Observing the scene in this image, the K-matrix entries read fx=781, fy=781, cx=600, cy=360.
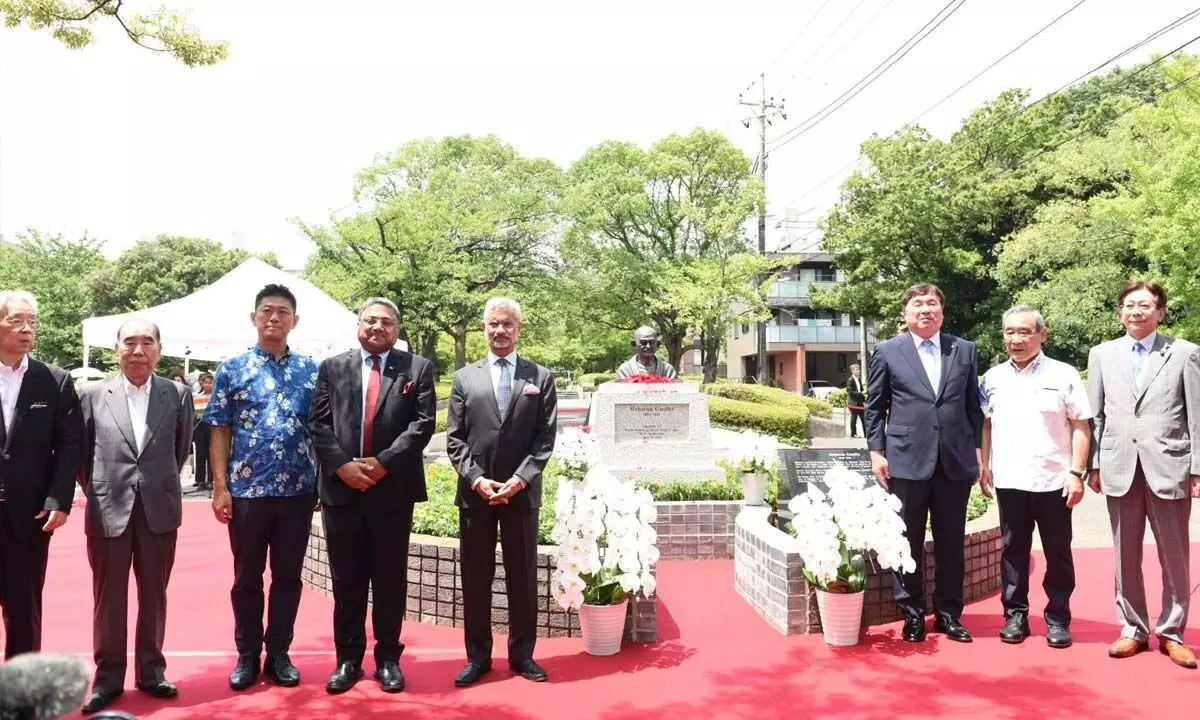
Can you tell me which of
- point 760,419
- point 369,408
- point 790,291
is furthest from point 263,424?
point 790,291

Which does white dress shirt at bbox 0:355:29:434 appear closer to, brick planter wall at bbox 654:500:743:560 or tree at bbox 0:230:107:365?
brick planter wall at bbox 654:500:743:560

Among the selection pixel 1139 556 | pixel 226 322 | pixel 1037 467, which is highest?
pixel 226 322

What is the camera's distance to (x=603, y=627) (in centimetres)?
429

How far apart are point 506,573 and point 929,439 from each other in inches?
99.8

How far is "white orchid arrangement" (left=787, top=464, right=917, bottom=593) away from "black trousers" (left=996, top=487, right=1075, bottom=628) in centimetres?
60

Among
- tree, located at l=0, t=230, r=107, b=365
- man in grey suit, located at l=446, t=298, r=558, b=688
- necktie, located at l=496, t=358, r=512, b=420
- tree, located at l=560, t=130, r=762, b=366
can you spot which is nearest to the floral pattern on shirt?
man in grey suit, located at l=446, t=298, r=558, b=688

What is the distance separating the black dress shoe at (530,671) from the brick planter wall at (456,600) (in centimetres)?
50

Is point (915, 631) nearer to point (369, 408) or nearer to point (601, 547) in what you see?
point (601, 547)

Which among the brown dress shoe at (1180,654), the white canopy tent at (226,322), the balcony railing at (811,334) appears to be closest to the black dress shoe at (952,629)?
the brown dress shoe at (1180,654)

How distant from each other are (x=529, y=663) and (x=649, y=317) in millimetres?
29246

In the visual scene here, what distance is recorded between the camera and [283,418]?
3.99m

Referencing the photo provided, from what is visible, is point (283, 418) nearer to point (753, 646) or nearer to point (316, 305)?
point (753, 646)

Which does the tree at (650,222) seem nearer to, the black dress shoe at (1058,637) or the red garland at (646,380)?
the red garland at (646,380)

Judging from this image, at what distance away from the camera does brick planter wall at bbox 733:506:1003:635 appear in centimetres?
458
